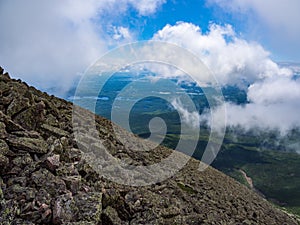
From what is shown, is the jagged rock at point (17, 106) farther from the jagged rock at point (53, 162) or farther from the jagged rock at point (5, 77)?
the jagged rock at point (53, 162)

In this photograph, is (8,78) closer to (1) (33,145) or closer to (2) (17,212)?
(1) (33,145)

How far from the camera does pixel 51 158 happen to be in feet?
68.0

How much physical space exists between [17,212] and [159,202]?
491 inches

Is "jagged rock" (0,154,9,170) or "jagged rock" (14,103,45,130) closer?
"jagged rock" (0,154,9,170)

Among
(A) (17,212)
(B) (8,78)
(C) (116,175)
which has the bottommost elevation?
(A) (17,212)

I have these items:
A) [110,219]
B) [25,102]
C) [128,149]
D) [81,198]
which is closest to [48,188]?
[81,198]

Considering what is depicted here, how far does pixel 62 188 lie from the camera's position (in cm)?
1862

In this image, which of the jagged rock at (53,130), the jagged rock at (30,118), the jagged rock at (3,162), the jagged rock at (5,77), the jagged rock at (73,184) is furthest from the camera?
the jagged rock at (5,77)

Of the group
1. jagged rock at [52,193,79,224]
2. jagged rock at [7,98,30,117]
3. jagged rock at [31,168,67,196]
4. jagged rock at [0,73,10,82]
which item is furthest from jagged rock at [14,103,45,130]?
jagged rock at [52,193,79,224]

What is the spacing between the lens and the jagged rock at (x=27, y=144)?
20625mm

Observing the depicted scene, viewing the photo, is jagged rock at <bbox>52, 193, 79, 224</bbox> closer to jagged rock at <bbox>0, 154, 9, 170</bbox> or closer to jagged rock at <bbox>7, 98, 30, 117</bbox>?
jagged rock at <bbox>0, 154, 9, 170</bbox>

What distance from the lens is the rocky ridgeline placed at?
16516mm

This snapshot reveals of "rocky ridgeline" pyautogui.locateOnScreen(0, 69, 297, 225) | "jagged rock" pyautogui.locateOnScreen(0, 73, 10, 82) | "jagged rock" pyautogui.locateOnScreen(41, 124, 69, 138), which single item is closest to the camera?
"rocky ridgeline" pyautogui.locateOnScreen(0, 69, 297, 225)

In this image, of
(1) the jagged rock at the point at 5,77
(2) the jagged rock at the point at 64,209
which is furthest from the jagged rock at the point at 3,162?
(1) the jagged rock at the point at 5,77
